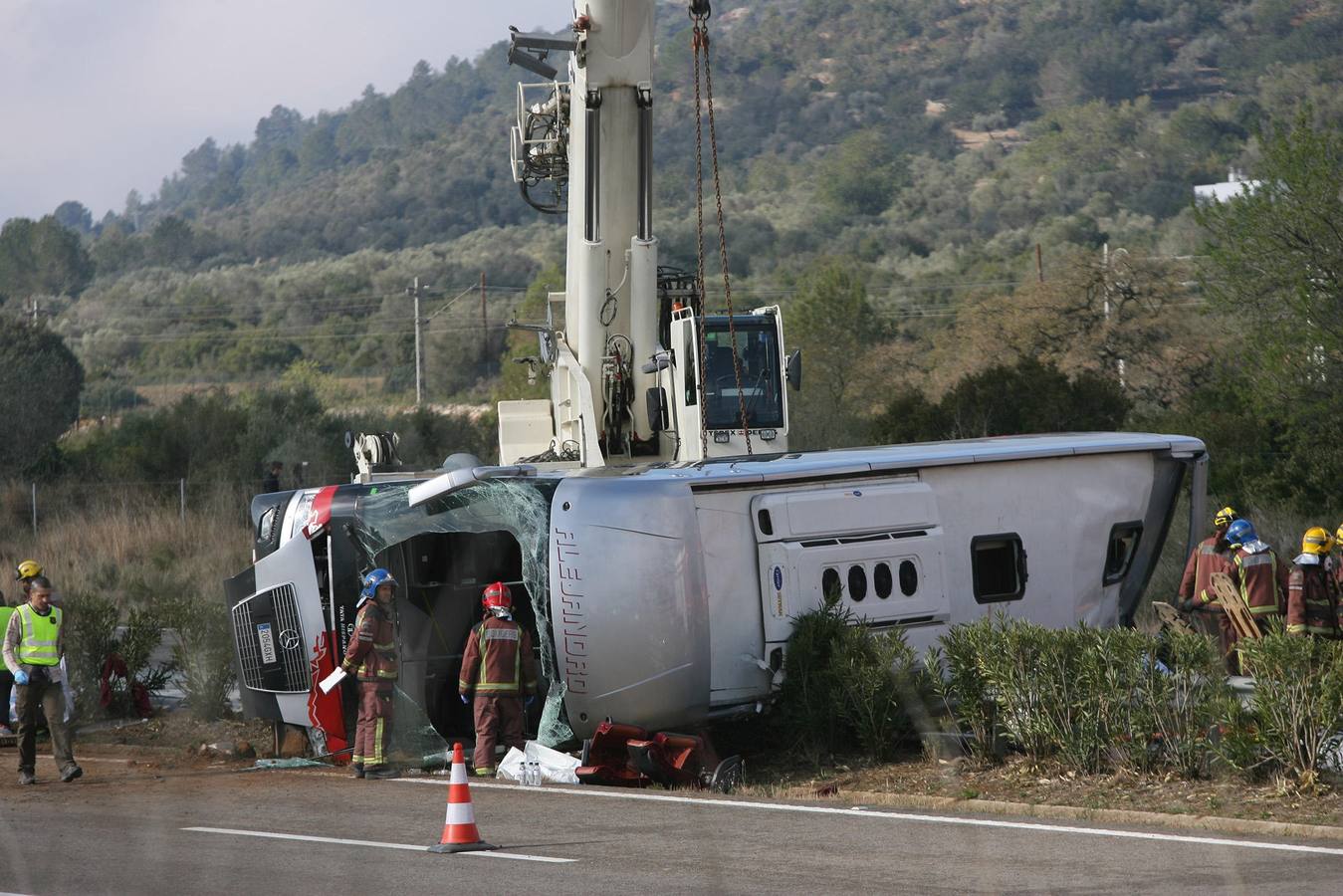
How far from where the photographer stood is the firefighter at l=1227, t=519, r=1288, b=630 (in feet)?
49.7

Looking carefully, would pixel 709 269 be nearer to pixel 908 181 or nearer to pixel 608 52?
pixel 908 181

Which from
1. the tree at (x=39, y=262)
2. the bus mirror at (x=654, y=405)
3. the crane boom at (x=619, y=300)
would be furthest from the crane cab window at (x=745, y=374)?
the tree at (x=39, y=262)

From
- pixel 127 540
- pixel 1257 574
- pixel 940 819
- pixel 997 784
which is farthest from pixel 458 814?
pixel 127 540

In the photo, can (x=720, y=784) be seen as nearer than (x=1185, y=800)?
No

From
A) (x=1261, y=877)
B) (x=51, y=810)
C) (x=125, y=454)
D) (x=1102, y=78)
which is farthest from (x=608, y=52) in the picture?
(x=1102, y=78)

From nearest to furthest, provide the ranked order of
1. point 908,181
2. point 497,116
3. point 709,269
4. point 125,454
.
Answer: point 125,454 → point 709,269 → point 908,181 → point 497,116

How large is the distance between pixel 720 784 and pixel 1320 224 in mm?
16657

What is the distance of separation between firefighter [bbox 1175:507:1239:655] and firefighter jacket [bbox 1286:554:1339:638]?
1257 mm

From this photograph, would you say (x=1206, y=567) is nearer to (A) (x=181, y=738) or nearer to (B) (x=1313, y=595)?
(B) (x=1313, y=595)

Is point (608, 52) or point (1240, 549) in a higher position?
point (608, 52)

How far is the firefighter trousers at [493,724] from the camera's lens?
12930 millimetres

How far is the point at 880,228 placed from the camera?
3888 inches

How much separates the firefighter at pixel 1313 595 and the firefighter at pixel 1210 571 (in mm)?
1187

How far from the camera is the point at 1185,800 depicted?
10.5 meters
